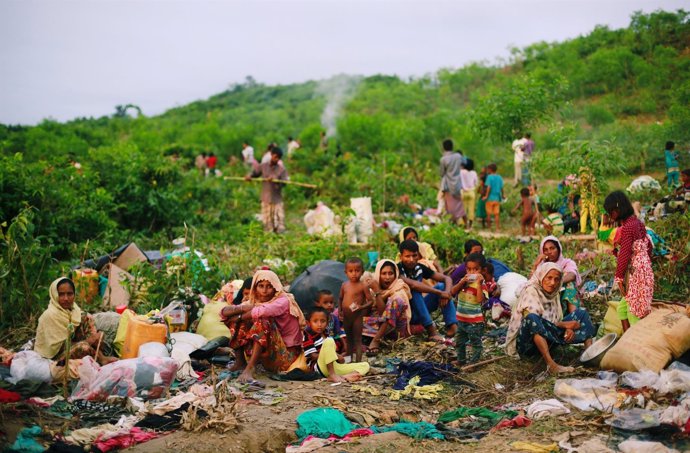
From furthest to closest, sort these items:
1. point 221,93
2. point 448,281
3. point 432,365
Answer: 1. point 221,93
2. point 448,281
3. point 432,365

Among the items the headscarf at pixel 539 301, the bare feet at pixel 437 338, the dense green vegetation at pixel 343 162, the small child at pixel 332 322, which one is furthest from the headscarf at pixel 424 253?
the headscarf at pixel 539 301

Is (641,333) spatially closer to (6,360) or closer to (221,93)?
(6,360)

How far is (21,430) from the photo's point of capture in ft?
13.7

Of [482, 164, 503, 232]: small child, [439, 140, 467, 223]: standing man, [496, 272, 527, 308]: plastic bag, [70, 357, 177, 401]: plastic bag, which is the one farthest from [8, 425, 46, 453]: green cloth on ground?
[482, 164, 503, 232]: small child

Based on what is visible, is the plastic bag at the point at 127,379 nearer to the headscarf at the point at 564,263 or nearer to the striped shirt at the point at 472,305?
the striped shirt at the point at 472,305

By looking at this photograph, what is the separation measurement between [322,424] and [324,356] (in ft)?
3.69

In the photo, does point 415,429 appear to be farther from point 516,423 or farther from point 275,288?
point 275,288

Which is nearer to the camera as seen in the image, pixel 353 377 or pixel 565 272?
pixel 353 377

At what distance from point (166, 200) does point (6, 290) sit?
455 centimetres

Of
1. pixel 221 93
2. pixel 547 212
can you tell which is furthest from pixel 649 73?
pixel 221 93

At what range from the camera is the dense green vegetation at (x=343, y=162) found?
8180mm

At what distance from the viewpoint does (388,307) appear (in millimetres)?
6367

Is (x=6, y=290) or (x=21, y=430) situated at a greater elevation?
(x=6, y=290)

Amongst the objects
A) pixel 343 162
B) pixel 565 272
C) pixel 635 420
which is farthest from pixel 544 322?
pixel 343 162
